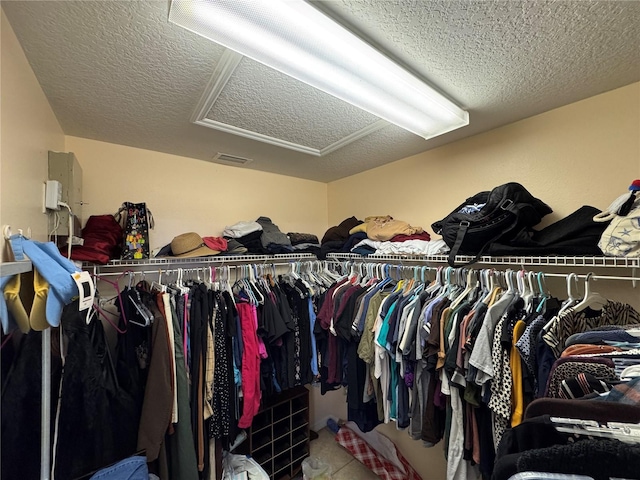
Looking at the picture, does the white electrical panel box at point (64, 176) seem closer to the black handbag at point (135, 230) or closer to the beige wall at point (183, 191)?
the black handbag at point (135, 230)

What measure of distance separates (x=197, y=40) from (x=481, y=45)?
40.8 inches

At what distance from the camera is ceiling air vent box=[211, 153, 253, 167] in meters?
2.02

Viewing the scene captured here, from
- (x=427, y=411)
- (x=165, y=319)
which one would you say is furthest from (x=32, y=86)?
(x=427, y=411)

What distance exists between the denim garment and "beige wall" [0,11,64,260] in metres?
0.91

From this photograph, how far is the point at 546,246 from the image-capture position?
1.18 m

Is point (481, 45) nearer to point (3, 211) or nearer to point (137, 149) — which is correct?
point (3, 211)

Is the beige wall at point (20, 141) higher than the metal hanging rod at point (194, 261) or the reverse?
higher

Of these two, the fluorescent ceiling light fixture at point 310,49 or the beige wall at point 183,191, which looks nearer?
the fluorescent ceiling light fixture at point 310,49

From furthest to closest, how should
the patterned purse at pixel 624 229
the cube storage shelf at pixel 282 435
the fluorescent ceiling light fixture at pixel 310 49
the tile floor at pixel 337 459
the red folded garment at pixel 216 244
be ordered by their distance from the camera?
the tile floor at pixel 337 459
the cube storage shelf at pixel 282 435
the red folded garment at pixel 216 244
the patterned purse at pixel 624 229
the fluorescent ceiling light fixture at pixel 310 49

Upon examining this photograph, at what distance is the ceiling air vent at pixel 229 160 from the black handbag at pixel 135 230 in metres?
0.68

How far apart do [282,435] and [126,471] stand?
4.33ft

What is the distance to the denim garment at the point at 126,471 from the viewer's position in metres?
0.96

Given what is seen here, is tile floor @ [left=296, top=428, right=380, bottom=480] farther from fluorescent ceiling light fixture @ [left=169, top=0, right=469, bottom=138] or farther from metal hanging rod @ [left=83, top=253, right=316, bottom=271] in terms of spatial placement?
fluorescent ceiling light fixture @ [left=169, top=0, right=469, bottom=138]

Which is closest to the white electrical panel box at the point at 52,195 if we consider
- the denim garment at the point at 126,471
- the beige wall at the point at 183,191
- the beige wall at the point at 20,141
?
the beige wall at the point at 20,141
